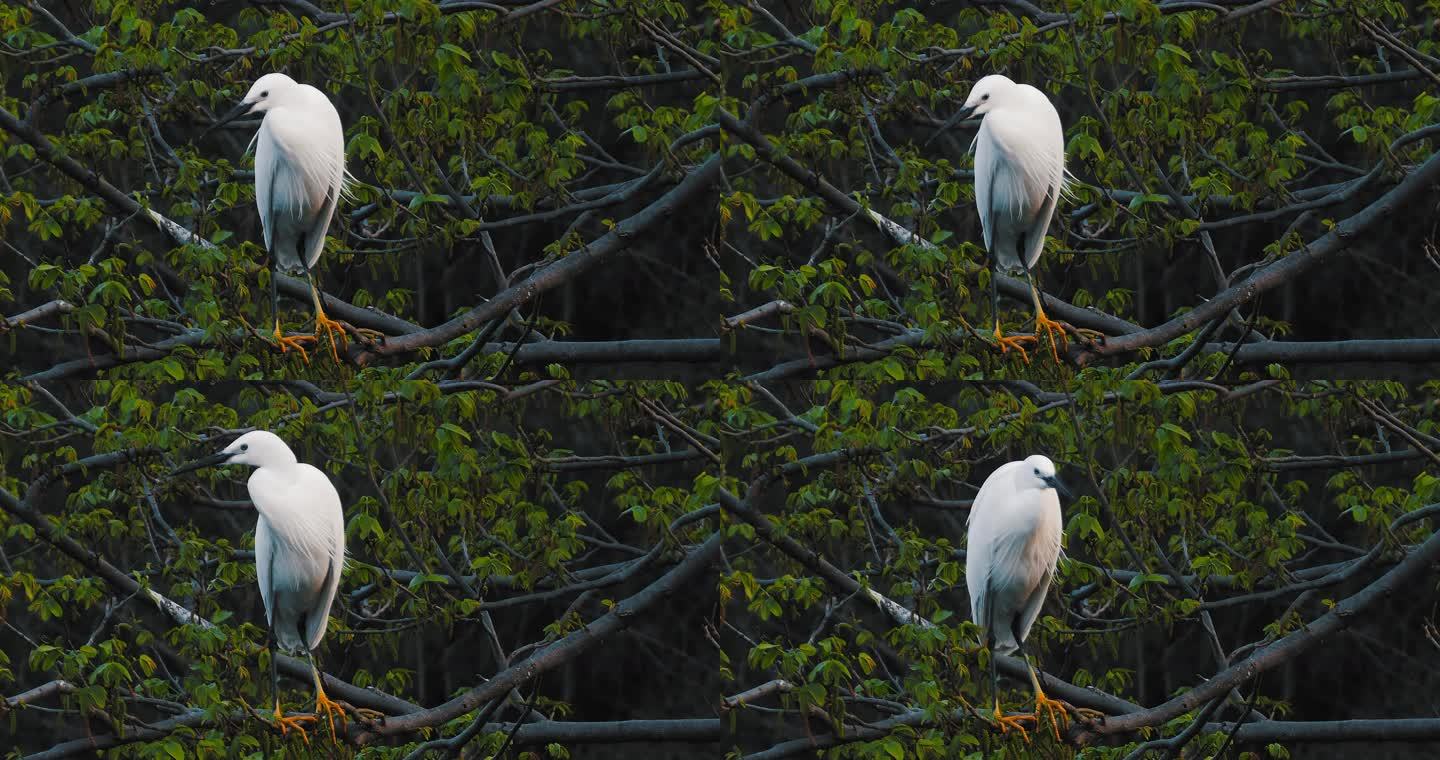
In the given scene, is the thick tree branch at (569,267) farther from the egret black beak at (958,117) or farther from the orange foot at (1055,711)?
the orange foot at (1055,711)

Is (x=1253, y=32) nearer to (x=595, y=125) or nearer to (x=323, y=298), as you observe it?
(x=595, y=125)

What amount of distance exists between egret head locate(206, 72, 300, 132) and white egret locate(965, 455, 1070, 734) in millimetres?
1690

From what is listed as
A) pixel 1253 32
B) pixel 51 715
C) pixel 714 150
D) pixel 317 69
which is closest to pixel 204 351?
pixel 317 69

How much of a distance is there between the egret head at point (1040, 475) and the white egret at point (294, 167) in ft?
4.80

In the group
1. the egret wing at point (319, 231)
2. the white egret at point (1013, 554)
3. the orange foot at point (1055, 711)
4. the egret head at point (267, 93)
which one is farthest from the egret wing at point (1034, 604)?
the egret head at point (267, 93)

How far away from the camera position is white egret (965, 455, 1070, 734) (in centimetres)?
318

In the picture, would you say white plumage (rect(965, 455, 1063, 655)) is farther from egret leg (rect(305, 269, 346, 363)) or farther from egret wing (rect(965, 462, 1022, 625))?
egret leg (rect(305, 269, 346, 363))

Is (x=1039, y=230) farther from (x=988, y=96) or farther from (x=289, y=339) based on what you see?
(x=289, y=339)

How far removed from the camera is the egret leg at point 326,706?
3234 mm

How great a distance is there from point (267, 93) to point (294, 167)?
0.17 m

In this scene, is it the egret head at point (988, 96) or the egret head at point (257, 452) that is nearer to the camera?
the egret head at point (257, 452)

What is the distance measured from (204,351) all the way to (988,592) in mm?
1749

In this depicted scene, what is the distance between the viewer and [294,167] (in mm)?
3211

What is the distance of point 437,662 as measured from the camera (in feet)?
10.9
